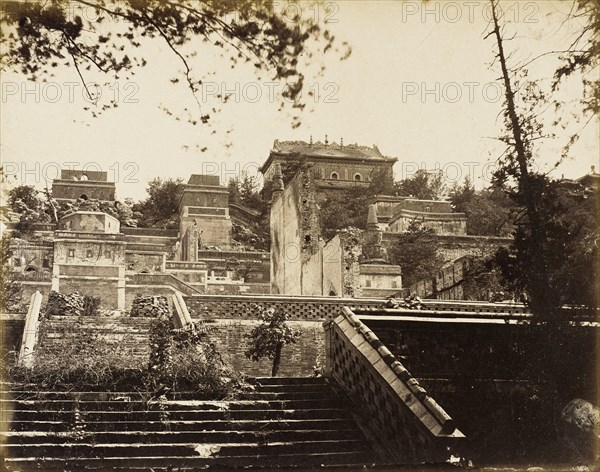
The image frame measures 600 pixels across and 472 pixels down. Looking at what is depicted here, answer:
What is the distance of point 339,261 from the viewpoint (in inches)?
1011

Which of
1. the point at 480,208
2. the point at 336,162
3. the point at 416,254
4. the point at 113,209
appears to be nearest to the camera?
the point at 416,254

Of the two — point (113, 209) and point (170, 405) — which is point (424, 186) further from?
point (170, 405)

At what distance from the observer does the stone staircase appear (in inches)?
301

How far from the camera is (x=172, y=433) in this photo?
8188mm

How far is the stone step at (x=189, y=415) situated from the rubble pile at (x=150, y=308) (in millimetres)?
10653

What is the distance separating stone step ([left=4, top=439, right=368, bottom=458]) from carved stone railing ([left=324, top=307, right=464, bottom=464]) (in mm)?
432

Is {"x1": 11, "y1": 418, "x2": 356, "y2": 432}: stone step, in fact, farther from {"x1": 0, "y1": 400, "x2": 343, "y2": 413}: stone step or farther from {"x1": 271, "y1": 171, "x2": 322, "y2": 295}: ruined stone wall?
{"x1": 271, "y1": 171, "x2": 322, "y2": 295}: ruined stone wall

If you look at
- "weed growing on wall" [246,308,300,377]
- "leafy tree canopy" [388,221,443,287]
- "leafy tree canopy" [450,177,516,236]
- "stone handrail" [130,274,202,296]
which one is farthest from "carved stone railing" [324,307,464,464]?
"leafy tree canopy" [450,177,516,236]

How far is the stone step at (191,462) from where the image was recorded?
7.33m

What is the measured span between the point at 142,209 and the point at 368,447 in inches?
2169

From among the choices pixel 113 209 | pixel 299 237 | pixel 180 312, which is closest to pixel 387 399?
pixel 180 312

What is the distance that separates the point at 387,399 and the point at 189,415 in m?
2.25

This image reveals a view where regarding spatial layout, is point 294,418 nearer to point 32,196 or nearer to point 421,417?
point 421,417

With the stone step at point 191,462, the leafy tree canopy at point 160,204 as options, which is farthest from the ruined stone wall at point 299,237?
the leafy tree canopy at point 160,204
